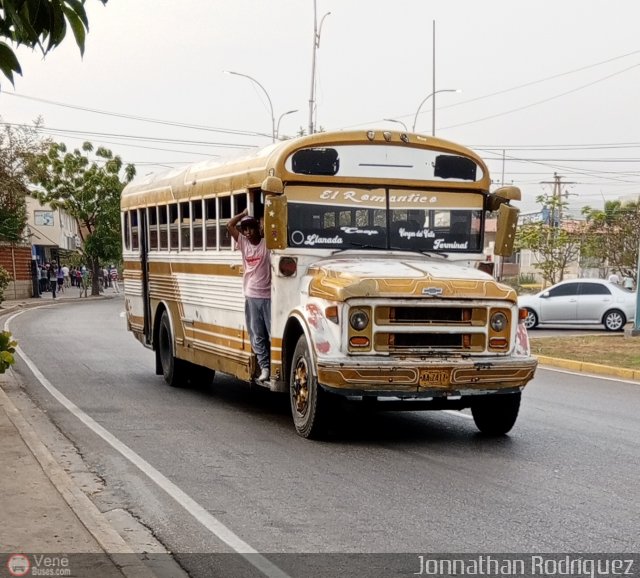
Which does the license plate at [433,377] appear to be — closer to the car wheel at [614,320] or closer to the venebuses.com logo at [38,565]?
the venebuses.com logo at [38,565]

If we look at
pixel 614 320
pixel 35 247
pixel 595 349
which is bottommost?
pixel 614 320

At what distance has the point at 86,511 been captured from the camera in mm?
6840

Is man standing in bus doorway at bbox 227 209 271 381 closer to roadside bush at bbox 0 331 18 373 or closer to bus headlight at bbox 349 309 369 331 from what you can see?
bus headlight at bbox 349 309 369 331

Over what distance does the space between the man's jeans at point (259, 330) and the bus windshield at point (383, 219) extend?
84 cm

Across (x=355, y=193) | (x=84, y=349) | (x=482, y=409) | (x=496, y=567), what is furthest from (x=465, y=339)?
(x=84, y=349)

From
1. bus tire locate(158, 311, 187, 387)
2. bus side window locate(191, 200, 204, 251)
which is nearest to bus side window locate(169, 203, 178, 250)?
bus side window locate(191, 200, 204, 251)

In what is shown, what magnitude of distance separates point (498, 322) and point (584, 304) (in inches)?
799

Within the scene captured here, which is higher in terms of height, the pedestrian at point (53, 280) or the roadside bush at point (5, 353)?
the roadside bush at point (5, 353)

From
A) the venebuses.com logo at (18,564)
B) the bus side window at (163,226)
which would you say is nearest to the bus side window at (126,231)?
the bus side window at (163,226)

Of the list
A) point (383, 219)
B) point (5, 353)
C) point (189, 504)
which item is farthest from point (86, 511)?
point (383, 219)

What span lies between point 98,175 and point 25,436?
165ft

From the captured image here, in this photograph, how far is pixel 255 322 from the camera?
35.8ft

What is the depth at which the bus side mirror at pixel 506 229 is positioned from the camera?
1076 cm

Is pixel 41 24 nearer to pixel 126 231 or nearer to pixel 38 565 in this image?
pixel 38 565
